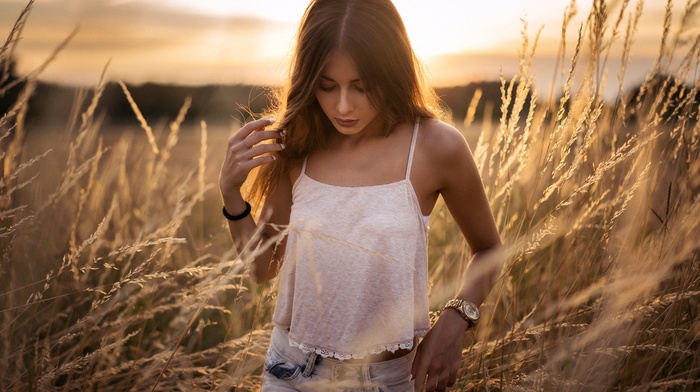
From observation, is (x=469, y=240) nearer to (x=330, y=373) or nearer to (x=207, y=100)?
(x=330, y=373)

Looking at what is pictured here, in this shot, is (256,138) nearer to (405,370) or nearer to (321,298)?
(321,298)

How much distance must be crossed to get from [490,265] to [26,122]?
1729 millimetres

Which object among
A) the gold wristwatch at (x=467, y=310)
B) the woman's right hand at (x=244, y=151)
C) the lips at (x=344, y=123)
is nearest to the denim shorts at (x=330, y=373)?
the gold wristwatch at (x=467, y=310)

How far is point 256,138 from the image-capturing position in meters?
1.64

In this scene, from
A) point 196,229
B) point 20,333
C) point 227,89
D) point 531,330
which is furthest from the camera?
point 196,229

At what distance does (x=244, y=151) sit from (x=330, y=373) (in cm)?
62

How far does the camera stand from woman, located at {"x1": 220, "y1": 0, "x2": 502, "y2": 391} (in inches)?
61.2

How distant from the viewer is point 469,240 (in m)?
1.74

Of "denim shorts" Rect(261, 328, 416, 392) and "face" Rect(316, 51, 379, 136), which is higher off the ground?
"face" Rect(316, 51, 379, 136)

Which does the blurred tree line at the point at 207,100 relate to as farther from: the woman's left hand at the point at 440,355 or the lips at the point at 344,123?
the woman's left hand at the point at 440,355

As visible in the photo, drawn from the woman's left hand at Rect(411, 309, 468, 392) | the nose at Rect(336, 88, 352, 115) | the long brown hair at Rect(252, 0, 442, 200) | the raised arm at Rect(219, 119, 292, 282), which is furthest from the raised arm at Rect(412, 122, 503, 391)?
the raised arm at Rect(219, 119, 292, 282)

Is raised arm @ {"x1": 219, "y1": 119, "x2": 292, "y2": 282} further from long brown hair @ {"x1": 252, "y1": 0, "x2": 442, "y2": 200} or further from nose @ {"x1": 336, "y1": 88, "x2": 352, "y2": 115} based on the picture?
nose @ {"x1": 336, "y1": 88, "x2": 352, "y2": 115}

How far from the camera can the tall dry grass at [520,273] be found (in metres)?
1.49

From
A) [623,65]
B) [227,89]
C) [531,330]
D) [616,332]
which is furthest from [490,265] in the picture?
[227,89]
